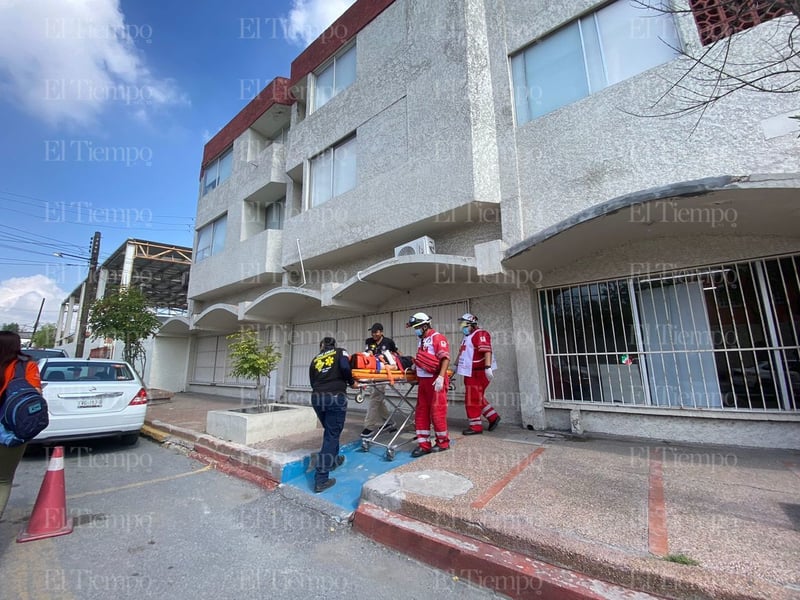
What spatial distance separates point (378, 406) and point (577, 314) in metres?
3.53

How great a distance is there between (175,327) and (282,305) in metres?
7.00

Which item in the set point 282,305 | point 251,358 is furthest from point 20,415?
point 282,305

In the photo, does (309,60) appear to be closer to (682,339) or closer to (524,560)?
(682,339)

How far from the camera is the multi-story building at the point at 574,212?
14.6 ft

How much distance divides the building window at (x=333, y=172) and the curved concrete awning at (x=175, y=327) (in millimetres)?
7366

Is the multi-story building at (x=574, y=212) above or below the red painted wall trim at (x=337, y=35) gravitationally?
below

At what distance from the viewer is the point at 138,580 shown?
8.52ft

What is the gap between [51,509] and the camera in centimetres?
325

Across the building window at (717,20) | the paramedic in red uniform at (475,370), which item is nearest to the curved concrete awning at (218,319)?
the paramedic in red uniform at (475,370)

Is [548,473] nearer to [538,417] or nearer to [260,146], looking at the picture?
[538,417]

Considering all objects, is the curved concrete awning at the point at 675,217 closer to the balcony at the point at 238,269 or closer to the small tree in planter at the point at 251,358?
the small tree in planter at the point at 251,358

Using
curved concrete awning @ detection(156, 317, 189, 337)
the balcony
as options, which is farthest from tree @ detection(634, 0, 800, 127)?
curved concrete awning @ detection(156, 317, 189, 337)

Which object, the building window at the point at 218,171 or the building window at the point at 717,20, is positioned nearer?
the building window at the point at 717,20

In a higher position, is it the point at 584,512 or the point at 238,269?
the point at 238,269
